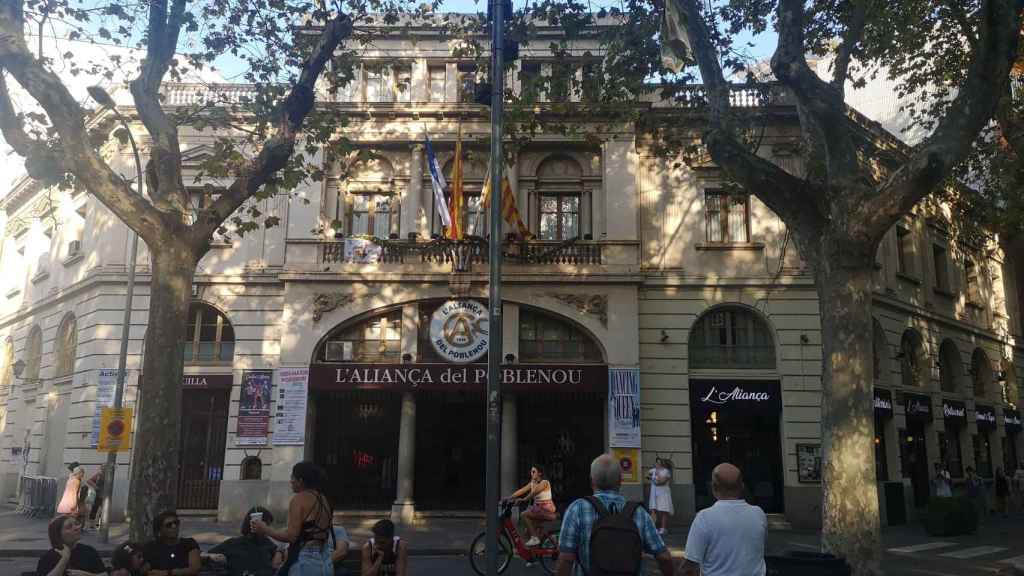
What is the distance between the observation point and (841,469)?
10.1 meters

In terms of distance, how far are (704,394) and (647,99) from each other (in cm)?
826

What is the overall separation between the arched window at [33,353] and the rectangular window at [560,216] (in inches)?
683

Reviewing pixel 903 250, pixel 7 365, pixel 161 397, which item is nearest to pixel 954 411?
pixel 903 250

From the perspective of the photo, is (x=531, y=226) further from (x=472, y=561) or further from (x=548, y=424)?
(x=472, y=561)

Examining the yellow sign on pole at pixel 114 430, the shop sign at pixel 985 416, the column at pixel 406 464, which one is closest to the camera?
the yellow sign on pole at pixel 114 430

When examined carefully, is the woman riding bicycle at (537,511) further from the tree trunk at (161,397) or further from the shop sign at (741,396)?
the shop sign at (741,396)

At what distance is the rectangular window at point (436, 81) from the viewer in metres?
22.2

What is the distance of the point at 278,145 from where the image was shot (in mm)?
11172

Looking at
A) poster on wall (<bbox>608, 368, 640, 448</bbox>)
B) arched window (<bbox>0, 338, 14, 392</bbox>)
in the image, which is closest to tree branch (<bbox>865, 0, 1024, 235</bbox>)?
poster on wall (<bbox>608, 368, 640, 448</bbox>)

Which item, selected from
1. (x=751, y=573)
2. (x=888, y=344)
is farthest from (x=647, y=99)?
(x=751, y=573)

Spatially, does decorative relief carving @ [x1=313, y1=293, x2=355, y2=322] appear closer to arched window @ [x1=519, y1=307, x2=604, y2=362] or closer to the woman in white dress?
arched window @ [x1=519, y1=307, x2=604, y2=362]

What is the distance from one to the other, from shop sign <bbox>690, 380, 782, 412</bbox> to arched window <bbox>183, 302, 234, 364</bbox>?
12615 millimetres

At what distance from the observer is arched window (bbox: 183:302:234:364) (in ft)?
69.5

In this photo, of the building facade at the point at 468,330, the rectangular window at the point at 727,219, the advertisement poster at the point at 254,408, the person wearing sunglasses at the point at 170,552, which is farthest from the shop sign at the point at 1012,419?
the person wearing sunglasses at the point at 170,552
